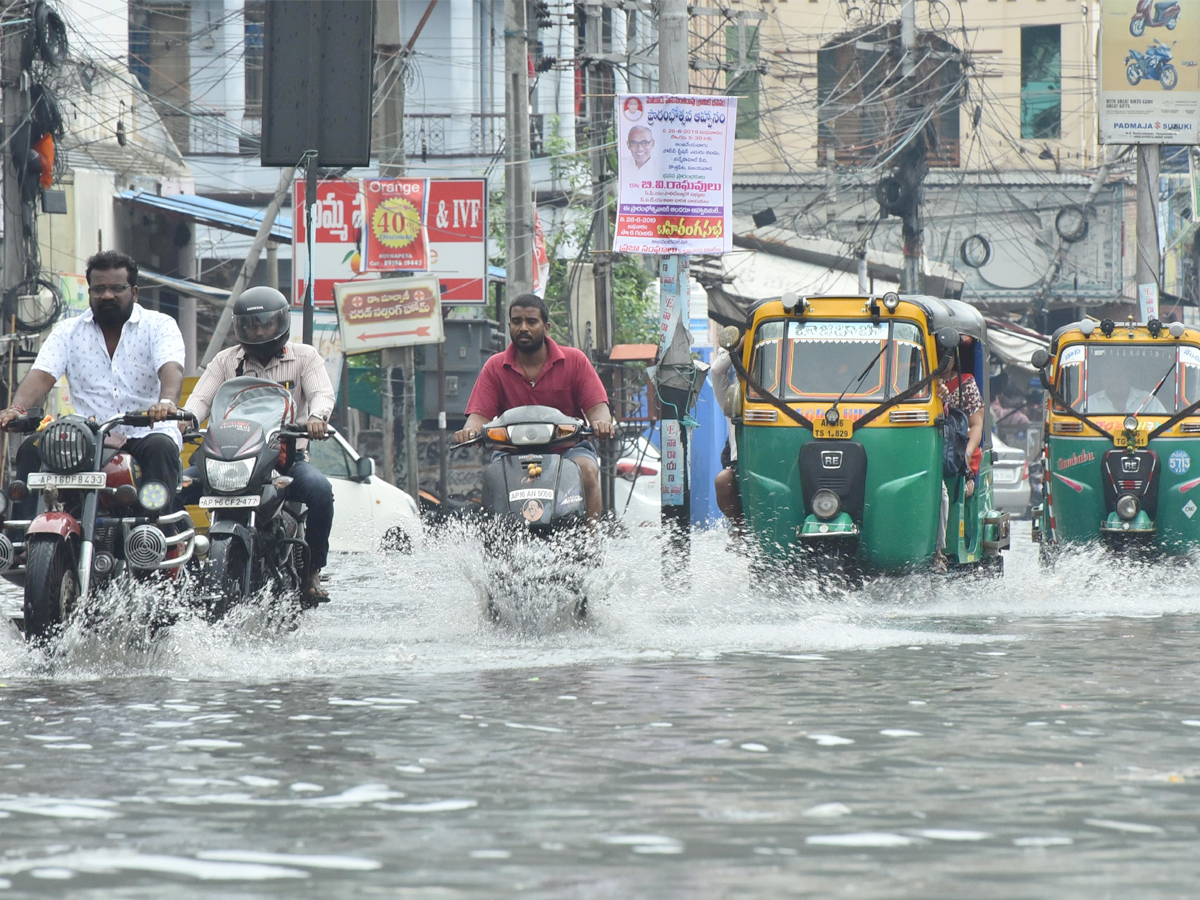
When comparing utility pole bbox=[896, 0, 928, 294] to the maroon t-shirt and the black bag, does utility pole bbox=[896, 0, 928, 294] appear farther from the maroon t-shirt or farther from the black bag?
the maroon t-shirt

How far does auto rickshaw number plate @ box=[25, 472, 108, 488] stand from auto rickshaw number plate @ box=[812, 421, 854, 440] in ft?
18.4

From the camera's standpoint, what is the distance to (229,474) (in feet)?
29.0

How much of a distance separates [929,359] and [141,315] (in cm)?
577

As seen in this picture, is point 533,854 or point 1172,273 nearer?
point 533,854

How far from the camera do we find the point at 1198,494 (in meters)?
14.8

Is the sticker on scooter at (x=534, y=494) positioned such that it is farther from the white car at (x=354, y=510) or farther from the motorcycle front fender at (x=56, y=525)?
the white car at (x=354, y=510)

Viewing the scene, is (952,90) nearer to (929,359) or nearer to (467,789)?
(929,359)

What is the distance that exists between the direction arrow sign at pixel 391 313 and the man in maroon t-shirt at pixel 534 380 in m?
13.8

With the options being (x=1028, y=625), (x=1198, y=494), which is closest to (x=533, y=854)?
(x=1028, y=625)

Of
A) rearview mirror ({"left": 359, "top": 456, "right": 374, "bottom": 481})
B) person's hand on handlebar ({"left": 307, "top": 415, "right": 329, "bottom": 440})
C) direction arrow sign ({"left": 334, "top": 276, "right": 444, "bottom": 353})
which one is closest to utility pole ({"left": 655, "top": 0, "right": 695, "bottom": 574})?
rearview mirror ({"left": 359, "top": 456, "right": 374, "bottom": 481})

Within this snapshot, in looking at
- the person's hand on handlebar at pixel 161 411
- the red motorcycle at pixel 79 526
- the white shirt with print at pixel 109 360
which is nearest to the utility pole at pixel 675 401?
the white shirt with print at pixel 109 360

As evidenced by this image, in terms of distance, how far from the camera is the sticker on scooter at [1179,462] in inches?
580

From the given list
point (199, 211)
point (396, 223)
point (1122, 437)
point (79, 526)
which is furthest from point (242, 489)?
point (199, 211)

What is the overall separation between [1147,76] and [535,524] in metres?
19.8
